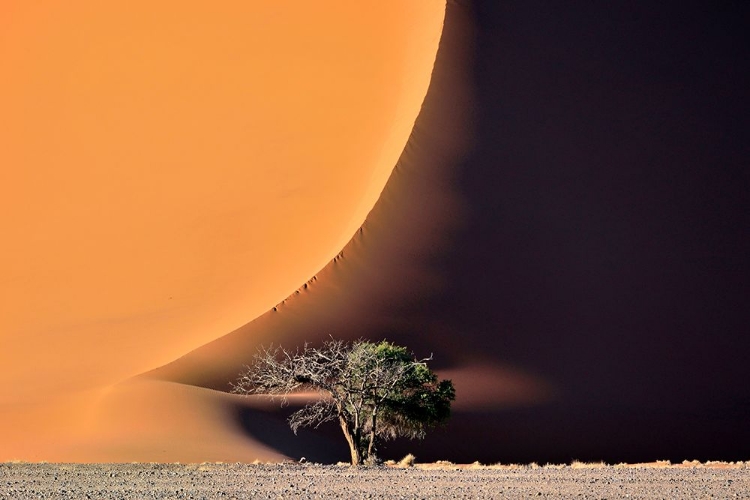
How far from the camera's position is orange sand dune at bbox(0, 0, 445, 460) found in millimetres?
24641

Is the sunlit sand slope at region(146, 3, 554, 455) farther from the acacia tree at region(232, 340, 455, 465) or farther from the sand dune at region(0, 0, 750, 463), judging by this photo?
the acacia tree at region(232, 340, 455, 465)

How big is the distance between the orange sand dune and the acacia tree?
2743 mm

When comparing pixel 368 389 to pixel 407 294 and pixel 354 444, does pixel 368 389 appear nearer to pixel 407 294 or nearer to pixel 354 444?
pixel 354 444

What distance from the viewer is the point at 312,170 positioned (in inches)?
1087

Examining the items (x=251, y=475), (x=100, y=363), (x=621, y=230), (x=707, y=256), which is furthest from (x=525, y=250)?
(x=251, y=475)

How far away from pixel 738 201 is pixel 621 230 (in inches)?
120

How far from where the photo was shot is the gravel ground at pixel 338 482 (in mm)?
12016

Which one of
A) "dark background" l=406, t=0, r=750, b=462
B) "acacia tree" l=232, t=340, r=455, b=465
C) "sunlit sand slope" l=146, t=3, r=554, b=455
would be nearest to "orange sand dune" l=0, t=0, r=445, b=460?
"sunlit sand slope" l=146, t=3, r=554, b=455

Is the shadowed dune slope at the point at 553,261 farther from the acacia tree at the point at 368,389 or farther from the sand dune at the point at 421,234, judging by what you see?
the acacia tree at the point at 368,389

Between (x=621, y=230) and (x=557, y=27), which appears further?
(x=557, y=27)

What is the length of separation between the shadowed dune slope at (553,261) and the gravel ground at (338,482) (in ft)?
22.0

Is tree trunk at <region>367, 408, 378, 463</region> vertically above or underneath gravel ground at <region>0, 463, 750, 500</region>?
above

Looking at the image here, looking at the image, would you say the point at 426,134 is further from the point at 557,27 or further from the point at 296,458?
the point at 296,458

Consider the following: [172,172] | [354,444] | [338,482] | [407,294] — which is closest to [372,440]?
[354,444]
